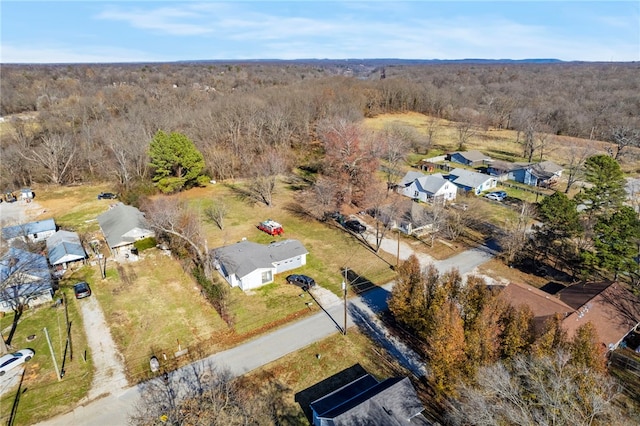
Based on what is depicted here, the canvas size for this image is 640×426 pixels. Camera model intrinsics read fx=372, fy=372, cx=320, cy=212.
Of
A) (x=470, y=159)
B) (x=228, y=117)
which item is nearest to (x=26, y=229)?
(x=228, y=117)

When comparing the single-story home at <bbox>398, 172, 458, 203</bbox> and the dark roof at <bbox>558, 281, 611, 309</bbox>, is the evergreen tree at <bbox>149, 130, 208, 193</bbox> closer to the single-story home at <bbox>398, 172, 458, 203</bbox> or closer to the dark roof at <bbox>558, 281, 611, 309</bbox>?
the single-story home at <bbox>398, 172, 458, 203</bbox>

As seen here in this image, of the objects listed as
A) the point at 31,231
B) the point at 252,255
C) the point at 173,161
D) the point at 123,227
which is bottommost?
the point at 31,231

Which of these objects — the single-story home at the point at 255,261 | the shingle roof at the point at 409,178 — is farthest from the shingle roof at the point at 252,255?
the shingle roof at the point at 409,178

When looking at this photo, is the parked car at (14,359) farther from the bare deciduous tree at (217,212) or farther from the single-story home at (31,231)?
the bare deciduous tree at (217,212)

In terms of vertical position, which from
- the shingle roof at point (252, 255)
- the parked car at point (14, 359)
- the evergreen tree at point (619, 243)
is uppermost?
the evergreen tree at point (619, 243)

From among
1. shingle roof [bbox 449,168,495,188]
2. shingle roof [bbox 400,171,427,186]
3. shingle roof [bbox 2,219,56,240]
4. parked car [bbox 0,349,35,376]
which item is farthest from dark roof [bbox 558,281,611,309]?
shingle roof [bbox 2,219,56,240]

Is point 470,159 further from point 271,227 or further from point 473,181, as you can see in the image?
point 271,227

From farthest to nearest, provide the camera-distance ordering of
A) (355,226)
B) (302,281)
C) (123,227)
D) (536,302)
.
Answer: (355,226) → (123,227) → (302,281) → (536,302)
